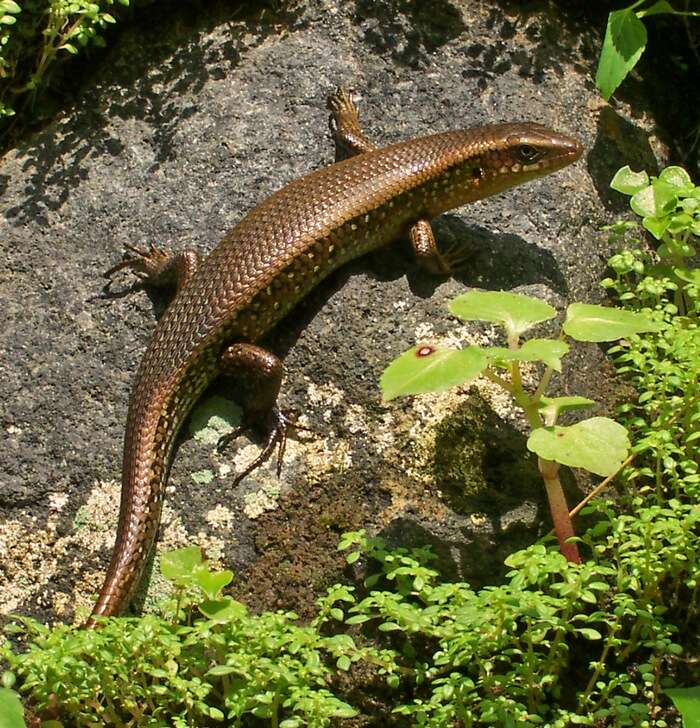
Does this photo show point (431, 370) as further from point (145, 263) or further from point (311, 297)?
point (145, 263)

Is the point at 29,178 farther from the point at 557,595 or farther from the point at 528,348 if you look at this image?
the point at 557,595

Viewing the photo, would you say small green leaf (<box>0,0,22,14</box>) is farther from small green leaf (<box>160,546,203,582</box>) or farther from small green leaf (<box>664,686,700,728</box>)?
small green leaf (<box>664,686,700,728</box>)

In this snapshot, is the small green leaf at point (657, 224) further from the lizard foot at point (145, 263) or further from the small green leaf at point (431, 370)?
the lizard foot at point (145, 263)

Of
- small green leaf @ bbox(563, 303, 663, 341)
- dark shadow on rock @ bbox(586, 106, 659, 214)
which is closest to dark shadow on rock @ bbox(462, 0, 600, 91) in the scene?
dark shadow on rock @ bbox(586, 106, 659, 214)

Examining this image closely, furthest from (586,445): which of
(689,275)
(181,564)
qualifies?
(181,564)

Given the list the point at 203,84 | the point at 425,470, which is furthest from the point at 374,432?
the point at 203,84
